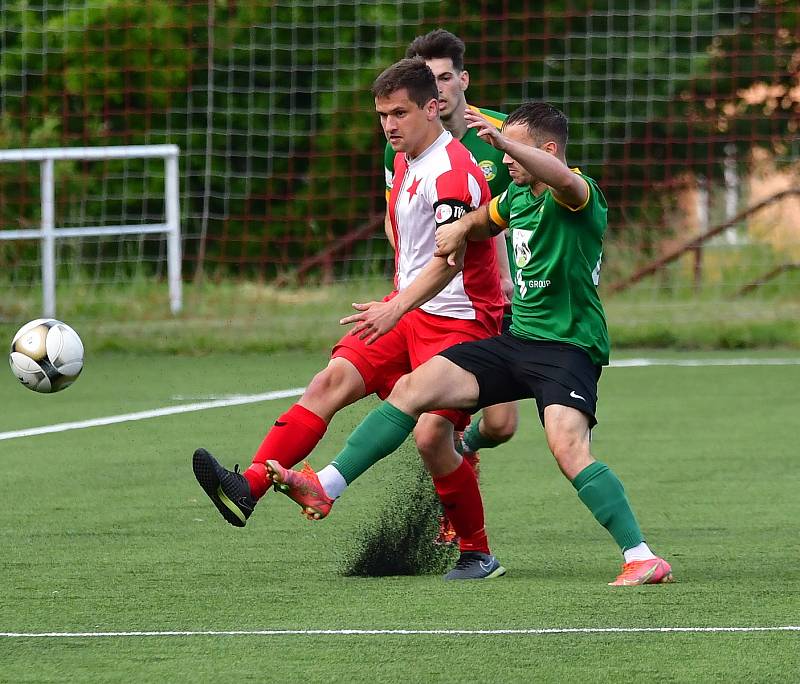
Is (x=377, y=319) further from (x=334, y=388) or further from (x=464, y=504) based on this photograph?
(x=464, y=504)

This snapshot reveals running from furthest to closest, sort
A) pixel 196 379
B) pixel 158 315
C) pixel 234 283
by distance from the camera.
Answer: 1. pixel 234 283
2. pixel 158 315
3. pixel 196 379

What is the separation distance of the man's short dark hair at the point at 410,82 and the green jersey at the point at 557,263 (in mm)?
474

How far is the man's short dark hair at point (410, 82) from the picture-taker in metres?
6.12

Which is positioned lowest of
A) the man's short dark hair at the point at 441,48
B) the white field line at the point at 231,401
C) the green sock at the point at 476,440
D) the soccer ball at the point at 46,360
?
the white field line at the point at 231,401

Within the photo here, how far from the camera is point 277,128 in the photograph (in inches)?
759

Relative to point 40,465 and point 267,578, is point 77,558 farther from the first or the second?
point 40,465

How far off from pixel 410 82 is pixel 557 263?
0.83m

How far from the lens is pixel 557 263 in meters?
5.91

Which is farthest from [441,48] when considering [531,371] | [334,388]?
[531,371]

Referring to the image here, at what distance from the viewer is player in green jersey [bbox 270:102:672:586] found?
5816mm

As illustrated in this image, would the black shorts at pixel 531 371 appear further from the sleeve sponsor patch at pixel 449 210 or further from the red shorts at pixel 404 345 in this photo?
the sleeve sponsor patch at pixel 449 210

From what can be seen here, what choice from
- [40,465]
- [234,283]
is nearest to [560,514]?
[40,465]

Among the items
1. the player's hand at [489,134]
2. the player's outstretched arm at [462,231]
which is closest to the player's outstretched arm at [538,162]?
the player's hand at [489,134]

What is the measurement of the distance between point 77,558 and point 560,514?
2.16 metres
